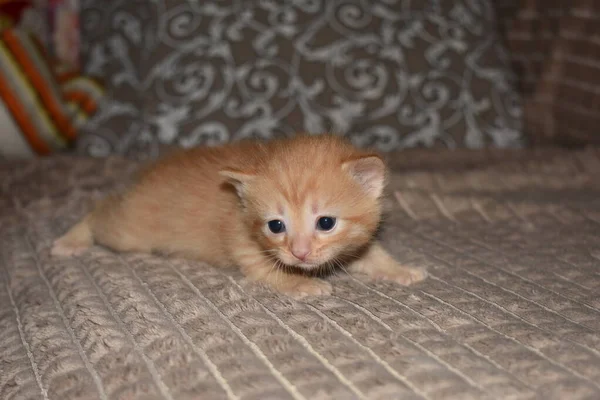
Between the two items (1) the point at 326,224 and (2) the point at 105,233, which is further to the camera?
(2) the point at 105,233

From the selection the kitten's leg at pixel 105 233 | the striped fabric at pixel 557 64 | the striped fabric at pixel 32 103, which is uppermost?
the striped fabric at pixel 32 103

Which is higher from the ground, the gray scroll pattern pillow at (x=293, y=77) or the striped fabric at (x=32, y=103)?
the striped fabric at (x=32, y=103)

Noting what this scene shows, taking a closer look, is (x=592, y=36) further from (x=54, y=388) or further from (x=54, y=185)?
(x=54, y=388)

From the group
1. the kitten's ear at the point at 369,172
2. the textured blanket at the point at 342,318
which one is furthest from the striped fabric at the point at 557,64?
the kitten's ear at the point at 369,172

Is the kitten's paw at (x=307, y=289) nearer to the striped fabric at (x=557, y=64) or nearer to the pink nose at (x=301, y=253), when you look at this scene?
the pink nose at (x=301, y=253)

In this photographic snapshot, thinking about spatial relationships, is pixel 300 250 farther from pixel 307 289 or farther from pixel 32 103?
pixel 32 103

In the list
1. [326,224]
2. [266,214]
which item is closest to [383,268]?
[326,224]
